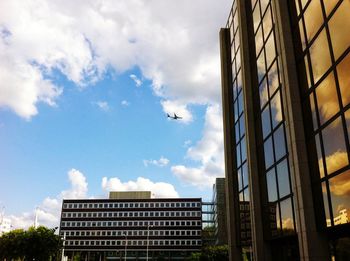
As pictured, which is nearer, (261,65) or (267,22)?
(267,22)

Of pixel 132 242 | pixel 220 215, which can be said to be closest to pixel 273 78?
pixel 220 215

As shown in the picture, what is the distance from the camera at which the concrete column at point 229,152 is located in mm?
35594

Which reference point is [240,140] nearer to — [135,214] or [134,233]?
[135,214]

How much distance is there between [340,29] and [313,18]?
323cm

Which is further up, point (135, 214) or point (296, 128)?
point (135, 214)

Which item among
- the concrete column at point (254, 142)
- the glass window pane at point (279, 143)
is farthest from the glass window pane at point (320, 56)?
the concrete column at point (254, 142)

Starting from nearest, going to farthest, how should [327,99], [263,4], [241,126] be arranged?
[327,99] → [263,4] → [241,126]

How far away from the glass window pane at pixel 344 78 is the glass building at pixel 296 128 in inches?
1.7

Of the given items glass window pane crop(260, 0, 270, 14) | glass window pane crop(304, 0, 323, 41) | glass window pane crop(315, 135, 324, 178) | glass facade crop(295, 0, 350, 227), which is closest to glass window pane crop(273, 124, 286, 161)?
glass facade crop(295, 0, 350, 227)

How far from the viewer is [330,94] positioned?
1750 centimetres

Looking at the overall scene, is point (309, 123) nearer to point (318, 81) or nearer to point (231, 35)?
point (318, 81)

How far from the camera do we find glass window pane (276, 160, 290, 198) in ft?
73.2

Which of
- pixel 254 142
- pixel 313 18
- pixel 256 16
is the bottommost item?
pixel 254 142

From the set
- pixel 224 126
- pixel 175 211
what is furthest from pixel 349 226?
pixel 175 211
